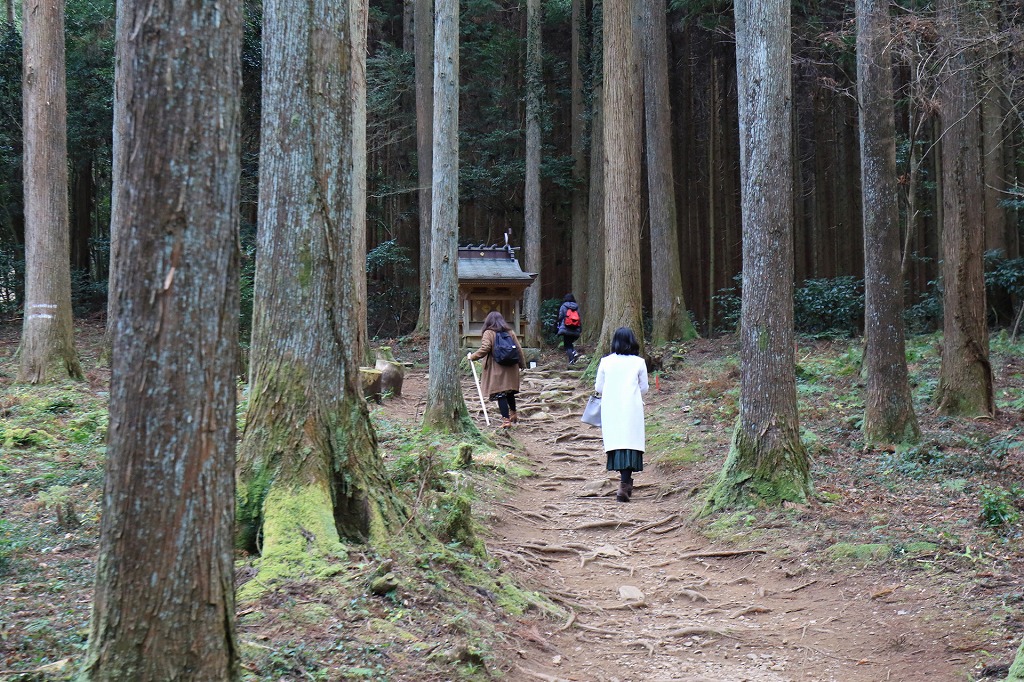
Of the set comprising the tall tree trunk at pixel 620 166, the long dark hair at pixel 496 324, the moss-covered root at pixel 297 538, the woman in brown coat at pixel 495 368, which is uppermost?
the tall tree trunk at pixel 620 166

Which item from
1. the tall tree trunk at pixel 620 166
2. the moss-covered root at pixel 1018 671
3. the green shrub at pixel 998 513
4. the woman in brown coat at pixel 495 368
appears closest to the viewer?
the moss-covered root at pixel 1018 671

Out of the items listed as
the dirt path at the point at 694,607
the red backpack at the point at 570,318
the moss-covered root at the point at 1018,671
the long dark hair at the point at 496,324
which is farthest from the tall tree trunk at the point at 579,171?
the moss-covered root at the point at 1018,671

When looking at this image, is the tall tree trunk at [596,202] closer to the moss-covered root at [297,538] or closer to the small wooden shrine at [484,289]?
the small wooden shrine at [484,289]

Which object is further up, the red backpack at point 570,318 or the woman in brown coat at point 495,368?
the red backpack at point 570,318

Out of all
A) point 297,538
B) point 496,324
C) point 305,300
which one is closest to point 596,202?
point 496,324

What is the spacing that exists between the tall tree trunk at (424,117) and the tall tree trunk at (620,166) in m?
6.45

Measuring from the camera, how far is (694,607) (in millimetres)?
6418

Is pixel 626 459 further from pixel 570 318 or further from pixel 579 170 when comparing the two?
pixel 579 170

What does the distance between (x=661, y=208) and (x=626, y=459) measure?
A: 1151 cm

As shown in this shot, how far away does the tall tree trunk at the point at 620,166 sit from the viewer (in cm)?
1630

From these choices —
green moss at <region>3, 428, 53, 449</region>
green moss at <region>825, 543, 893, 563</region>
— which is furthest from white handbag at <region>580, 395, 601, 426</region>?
green moss at <region>3, 428, 53, 449</region>

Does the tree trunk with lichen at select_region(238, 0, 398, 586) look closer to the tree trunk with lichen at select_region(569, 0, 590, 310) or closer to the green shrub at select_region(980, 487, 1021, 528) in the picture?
the green shrub at select_region(980, 487, 1021, 528)

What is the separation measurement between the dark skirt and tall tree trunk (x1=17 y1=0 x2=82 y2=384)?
8.59m

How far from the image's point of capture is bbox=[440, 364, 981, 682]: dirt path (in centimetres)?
512
